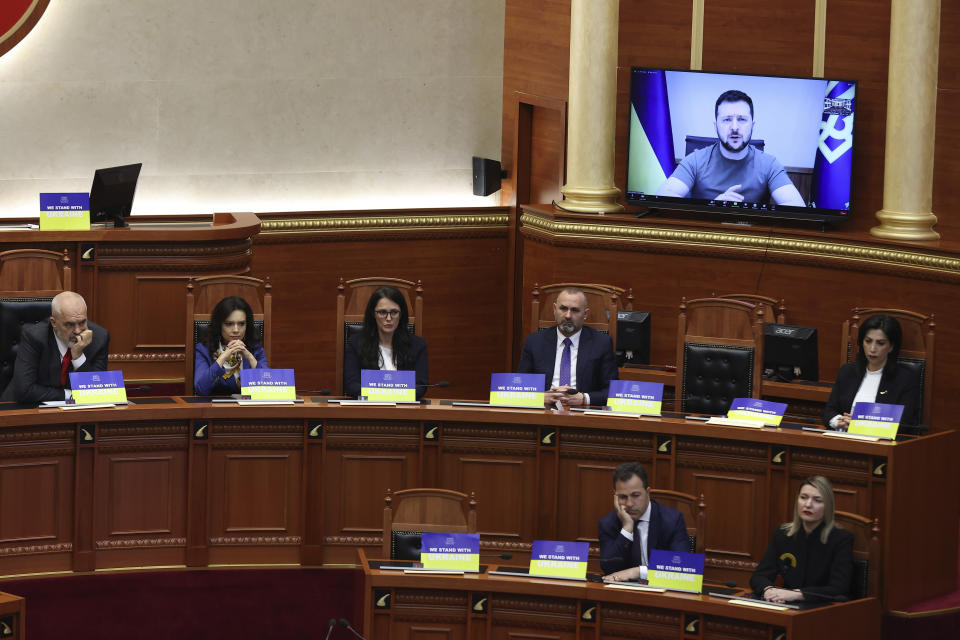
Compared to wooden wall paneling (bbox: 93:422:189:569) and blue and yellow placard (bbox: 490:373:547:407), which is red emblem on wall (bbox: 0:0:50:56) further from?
blue and yellow placard (bbox: 490:373:547:407)

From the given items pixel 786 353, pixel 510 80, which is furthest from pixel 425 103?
pixel 786 353

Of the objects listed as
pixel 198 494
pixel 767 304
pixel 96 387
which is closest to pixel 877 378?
pixel 767 304

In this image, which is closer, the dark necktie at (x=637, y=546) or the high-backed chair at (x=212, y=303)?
the dark necktie at (x=637, y=546)

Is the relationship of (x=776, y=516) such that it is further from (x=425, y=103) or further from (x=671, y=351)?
(x=425, y=103)

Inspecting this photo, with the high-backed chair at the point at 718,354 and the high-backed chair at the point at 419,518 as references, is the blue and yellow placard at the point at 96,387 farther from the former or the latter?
the high-backed chair at the point at 718,354

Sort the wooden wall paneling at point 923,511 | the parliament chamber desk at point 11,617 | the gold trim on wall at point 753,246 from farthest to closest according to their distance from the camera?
the gold trim on wall at point 753,246, the wooden wall paneling at point 923,511, the parliament chamber desk at point 11,617

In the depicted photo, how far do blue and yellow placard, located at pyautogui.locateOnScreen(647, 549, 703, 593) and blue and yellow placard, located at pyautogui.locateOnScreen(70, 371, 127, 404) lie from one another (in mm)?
2409

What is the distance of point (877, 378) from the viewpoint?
6531 mm

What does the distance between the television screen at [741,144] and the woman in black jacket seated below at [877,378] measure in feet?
7.42

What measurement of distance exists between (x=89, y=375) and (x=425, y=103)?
4.24 metres

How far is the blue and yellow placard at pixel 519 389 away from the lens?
6.60 m

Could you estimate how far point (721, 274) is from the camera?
8883 mm

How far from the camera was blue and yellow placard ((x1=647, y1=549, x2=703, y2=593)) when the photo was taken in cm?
539

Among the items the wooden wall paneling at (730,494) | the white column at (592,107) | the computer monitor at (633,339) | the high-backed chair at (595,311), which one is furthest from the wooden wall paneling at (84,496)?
the white column at (592,107)
